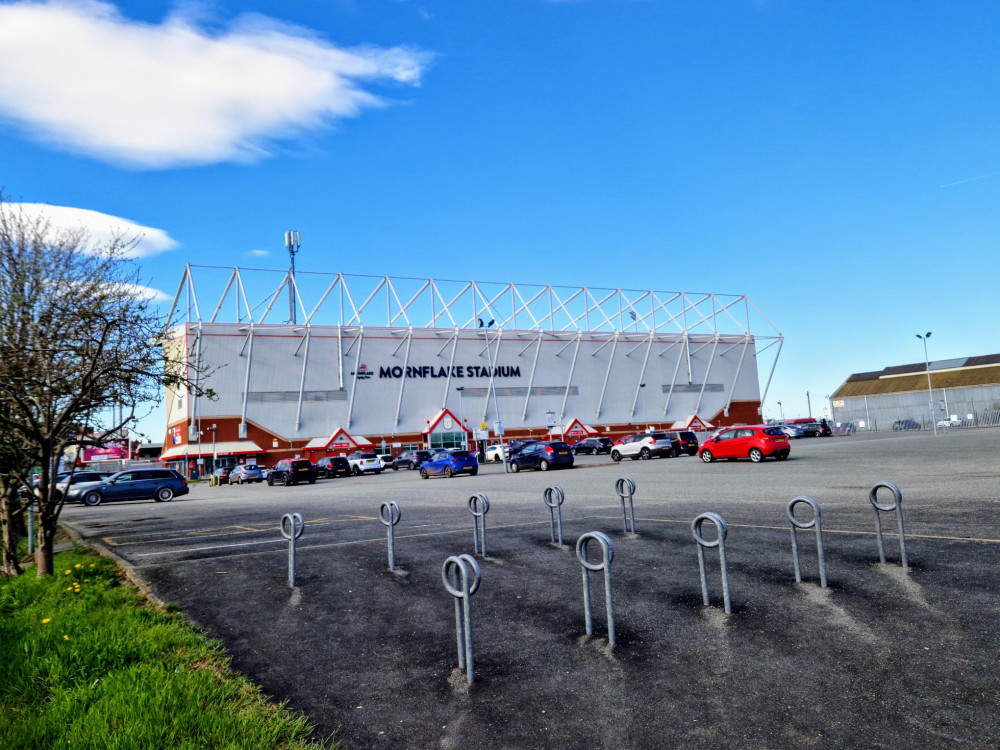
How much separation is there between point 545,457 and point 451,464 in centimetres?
534

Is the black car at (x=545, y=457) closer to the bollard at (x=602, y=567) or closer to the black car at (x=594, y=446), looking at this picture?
the black car at (x=594, y=446)

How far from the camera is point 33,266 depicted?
11.1 m

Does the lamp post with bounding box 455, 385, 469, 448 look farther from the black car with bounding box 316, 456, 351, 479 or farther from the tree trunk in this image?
the tree trunk

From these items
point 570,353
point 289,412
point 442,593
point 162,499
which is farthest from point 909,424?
point 442,593

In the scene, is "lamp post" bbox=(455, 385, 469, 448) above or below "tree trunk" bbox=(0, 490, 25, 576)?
above

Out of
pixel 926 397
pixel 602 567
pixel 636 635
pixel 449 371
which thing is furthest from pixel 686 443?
pixel 926 397

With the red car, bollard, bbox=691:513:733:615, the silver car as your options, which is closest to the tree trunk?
bollard, bbox=691:513:733:615

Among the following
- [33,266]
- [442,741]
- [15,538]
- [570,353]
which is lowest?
[442,741]

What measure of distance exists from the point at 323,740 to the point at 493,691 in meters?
1.30

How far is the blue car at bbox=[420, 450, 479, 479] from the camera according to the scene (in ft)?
126

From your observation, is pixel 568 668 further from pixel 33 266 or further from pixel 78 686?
pixel 33 266

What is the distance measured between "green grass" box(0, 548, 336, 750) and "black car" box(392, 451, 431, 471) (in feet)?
150

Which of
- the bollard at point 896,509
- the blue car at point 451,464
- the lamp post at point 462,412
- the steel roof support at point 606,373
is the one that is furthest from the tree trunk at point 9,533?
the steel roof support at point 606,373

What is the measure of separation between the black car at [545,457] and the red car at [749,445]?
297 inches
